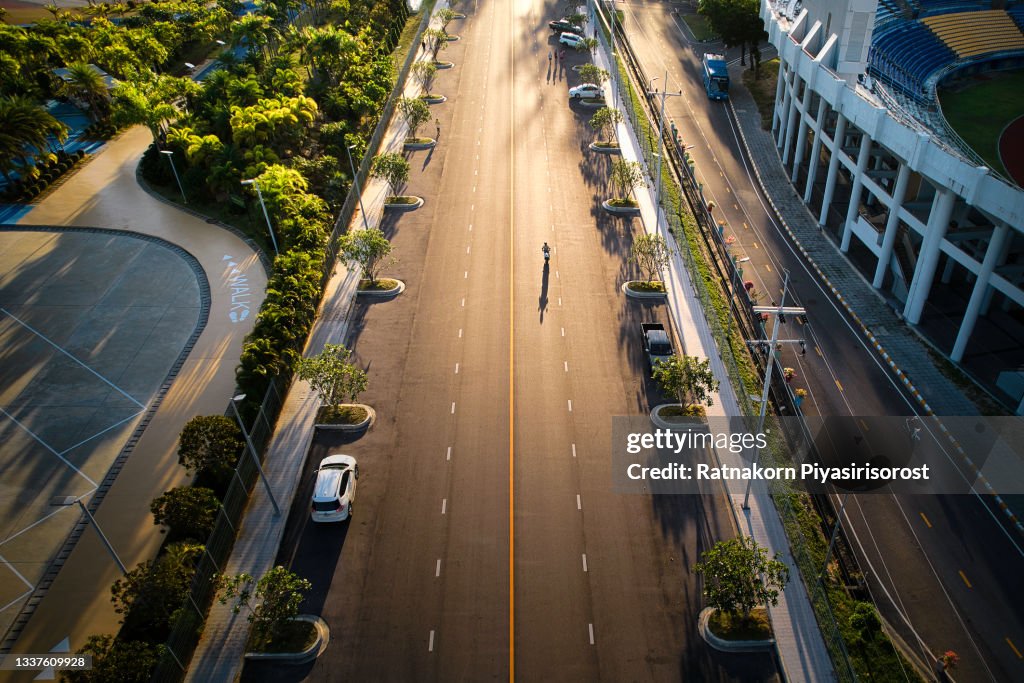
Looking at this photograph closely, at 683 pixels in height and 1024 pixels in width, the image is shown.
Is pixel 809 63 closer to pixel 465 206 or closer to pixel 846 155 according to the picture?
pixel 846 155

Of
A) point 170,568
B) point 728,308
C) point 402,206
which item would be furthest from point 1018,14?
point 170,568

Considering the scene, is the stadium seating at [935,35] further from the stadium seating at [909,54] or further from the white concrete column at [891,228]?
the white concrete column at [891,228]

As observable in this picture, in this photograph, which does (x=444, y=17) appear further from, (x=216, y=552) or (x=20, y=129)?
(x=216, y=552)

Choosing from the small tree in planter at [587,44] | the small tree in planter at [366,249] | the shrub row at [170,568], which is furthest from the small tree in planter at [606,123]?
the shrub row at [170,568]

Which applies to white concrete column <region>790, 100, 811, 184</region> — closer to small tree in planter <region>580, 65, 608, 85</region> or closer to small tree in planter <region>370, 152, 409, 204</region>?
small tree in planter <region>580, 65, 608, 85</region>

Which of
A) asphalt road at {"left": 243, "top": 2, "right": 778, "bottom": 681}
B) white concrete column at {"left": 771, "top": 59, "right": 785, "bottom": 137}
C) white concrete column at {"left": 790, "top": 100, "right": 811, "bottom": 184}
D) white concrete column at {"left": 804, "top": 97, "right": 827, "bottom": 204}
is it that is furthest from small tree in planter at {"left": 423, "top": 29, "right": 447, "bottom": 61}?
white concrete column at {"left": 804, "top": 97, "right": 827, "bottom": 204}

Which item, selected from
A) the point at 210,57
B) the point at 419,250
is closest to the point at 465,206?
the point at 419,250
